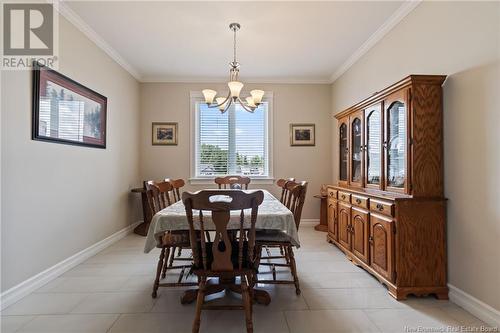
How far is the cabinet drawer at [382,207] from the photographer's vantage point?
221 cm

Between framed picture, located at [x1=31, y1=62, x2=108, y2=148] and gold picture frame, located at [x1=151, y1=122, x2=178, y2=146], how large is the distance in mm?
1204

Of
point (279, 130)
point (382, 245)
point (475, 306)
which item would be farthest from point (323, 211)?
point (475, 306)

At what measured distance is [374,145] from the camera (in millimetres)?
2768

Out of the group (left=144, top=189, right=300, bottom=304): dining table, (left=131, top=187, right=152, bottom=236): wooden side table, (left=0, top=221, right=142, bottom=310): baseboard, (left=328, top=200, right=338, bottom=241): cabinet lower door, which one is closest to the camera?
(left=144, top=189, right=300, bottom=304): dining table

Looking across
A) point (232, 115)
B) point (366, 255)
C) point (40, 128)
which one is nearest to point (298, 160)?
point (232, 115)

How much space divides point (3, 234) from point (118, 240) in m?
1.91

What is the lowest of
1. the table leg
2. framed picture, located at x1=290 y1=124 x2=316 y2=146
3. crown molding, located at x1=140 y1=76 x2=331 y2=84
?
the table leg

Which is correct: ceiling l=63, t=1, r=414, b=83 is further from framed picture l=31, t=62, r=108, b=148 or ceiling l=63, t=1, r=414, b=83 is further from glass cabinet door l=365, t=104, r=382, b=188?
glass cabinet door l=365, t=104, r=382, b=188

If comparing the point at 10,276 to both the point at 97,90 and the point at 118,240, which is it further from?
the point at 97,90

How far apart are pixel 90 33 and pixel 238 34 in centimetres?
170

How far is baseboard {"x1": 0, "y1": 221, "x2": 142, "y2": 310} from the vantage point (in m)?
2.03

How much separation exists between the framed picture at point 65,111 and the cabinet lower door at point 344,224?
3089mm

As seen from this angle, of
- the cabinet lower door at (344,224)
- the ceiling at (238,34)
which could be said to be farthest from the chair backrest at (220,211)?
the ceiling at (238,34)

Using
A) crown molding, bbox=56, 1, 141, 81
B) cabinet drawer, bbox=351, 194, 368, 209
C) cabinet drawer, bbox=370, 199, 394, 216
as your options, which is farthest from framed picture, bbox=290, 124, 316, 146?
crown molding, bbox=56, 1, 141, 81
